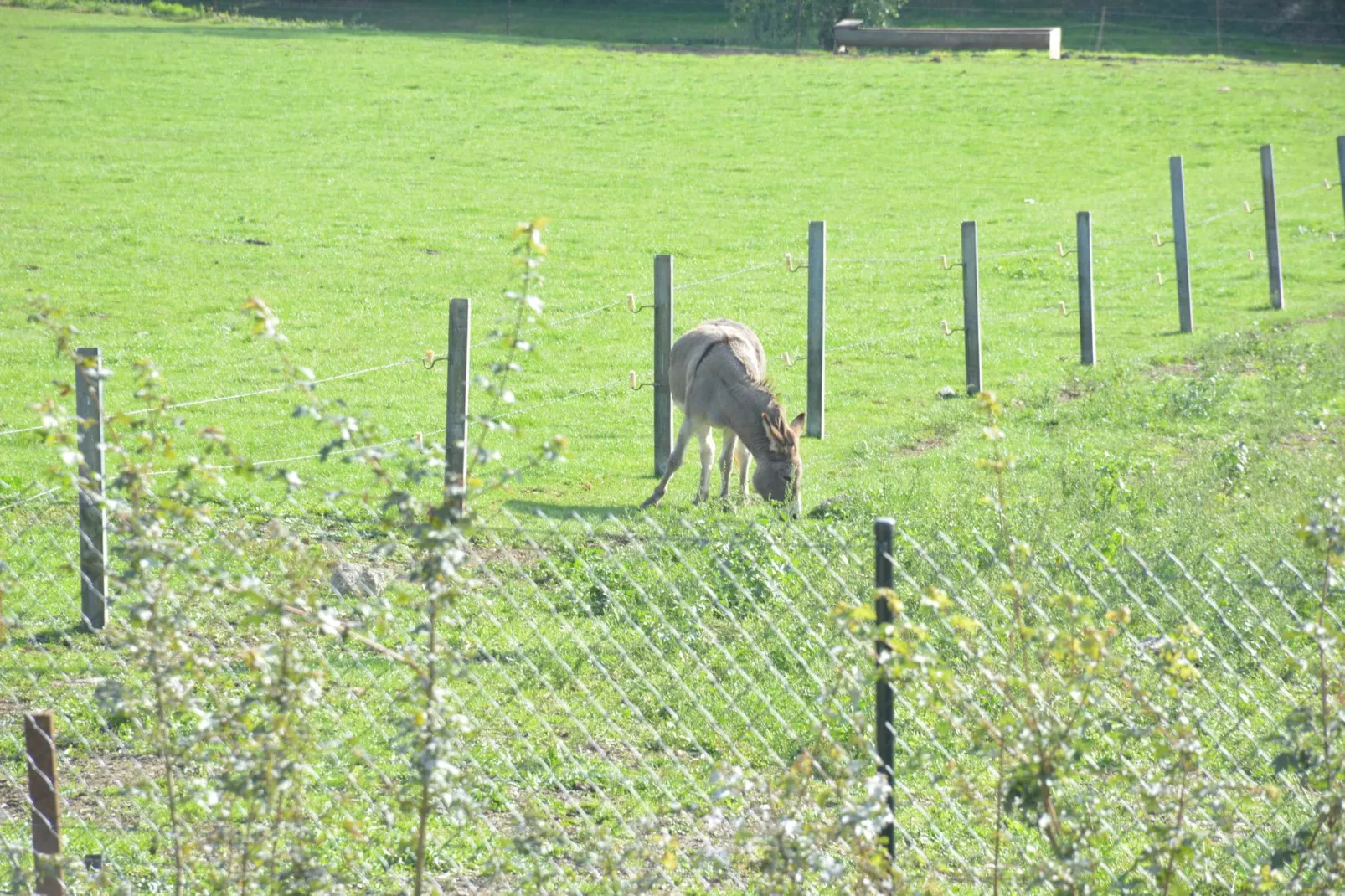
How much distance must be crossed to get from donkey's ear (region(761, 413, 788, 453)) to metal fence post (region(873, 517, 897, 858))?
647cm

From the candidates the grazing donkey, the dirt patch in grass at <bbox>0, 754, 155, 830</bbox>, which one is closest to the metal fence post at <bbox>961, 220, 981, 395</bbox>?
the grazing donkey

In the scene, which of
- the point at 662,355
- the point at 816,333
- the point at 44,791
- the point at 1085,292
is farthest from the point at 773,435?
the point at 1085,292

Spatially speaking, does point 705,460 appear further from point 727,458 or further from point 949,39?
point 949,39

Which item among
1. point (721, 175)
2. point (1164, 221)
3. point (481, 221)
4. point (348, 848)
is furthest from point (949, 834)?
point (721, 175)

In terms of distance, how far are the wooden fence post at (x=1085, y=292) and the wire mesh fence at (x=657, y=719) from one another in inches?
333

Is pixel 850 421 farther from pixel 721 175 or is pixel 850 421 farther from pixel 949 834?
pixel 721 175

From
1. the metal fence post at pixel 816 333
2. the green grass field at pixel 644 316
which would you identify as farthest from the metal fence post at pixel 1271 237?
the metal fence post at pixel 816 333

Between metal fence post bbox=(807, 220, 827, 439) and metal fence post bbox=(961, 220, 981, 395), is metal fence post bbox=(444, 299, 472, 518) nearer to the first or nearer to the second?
metal fence post bbox=(807, 220, 827, 439)

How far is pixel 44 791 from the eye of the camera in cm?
466

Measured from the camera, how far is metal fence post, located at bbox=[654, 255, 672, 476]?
1262 centimetres

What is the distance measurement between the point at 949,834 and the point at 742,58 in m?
40.6

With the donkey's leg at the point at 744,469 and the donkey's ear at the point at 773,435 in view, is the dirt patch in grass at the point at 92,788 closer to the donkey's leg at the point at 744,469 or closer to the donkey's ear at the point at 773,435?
the donkey's ear at the point at 773,435

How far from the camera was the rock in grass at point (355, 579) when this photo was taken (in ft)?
29.0

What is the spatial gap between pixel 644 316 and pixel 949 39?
31.7 meters
